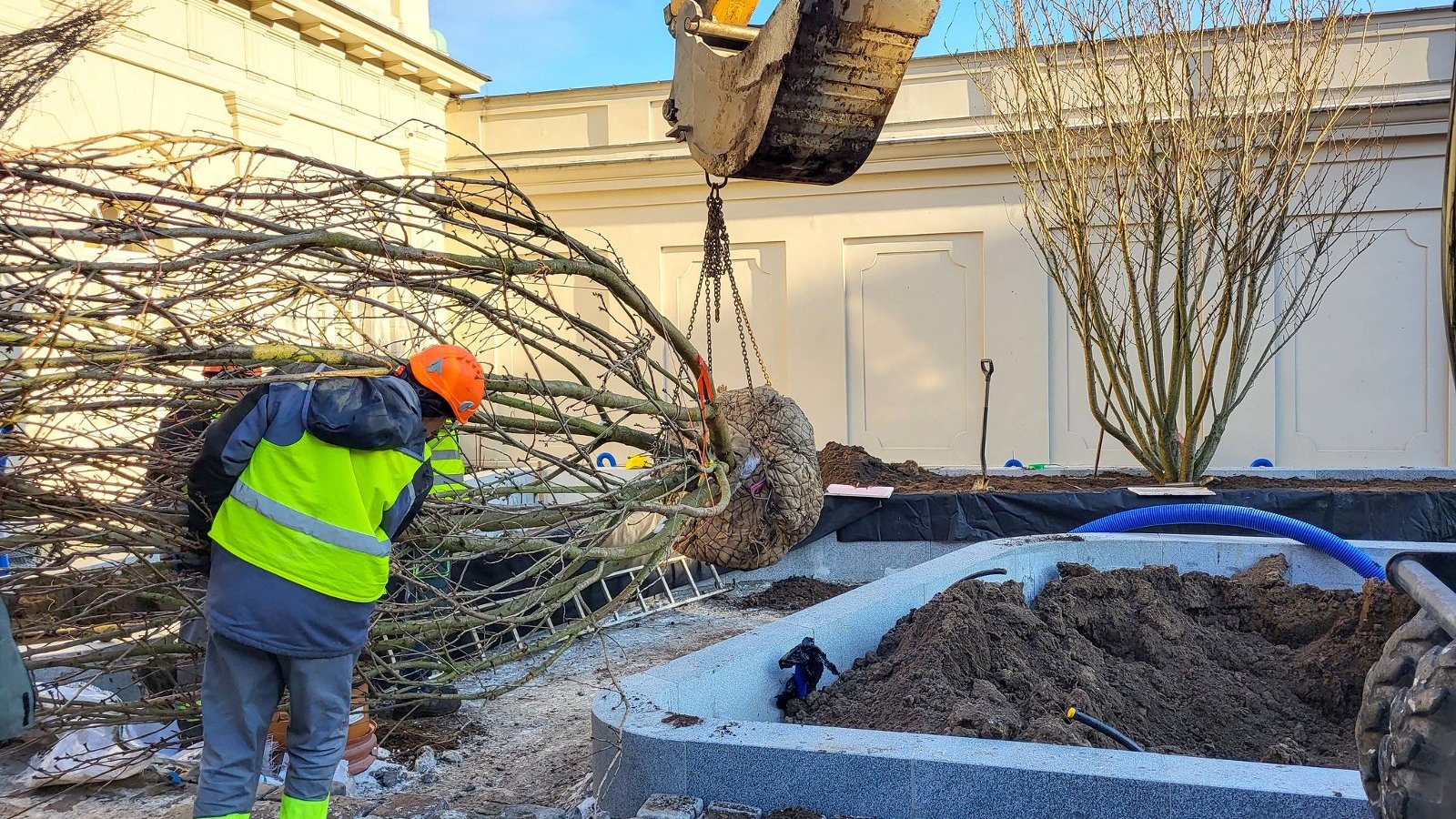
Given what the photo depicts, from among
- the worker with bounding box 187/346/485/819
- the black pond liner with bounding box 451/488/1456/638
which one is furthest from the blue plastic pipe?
the worker with bounding box 187/346/485/819

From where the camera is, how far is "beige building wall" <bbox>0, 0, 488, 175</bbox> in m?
10.4

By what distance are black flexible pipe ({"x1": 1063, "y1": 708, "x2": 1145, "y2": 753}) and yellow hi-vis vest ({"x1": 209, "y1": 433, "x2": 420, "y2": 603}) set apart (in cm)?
223

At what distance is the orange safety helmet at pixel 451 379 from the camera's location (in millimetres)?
3285

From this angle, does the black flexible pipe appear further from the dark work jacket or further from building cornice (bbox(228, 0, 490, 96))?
building cornice (bbox(228, 0, 490, 96))

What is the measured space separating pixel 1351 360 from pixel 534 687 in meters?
11.6

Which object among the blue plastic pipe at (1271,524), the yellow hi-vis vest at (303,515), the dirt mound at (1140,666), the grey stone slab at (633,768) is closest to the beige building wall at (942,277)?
the blue plastic pipe at (1271,524)

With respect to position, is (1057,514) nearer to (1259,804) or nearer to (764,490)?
(764,490)

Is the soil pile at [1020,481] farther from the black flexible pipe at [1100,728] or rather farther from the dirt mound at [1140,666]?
the black flexible pipe at [1100,728]

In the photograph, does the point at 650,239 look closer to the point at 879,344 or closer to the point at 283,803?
the point at 879,344

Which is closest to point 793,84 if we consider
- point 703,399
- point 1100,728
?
point 703,399

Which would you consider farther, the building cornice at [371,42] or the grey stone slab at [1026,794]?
the building cornice at [371,42]

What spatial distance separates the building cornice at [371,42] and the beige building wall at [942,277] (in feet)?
1.97

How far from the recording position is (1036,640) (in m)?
4.37

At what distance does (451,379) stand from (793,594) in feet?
17.8
